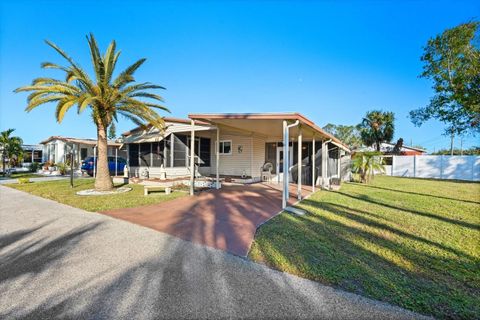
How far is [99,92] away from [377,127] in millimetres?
29911

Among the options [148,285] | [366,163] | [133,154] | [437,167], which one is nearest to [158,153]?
[133,154]

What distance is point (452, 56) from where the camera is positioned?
54.9 ft

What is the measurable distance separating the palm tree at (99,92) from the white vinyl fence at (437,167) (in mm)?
23511

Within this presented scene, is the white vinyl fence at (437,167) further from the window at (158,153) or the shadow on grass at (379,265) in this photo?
the window at (158,153)

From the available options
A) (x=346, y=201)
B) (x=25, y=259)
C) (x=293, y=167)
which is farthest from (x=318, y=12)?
(x=25, y=259)

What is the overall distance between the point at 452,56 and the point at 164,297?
23593 millimetres

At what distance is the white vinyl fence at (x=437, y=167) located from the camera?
19.3 m

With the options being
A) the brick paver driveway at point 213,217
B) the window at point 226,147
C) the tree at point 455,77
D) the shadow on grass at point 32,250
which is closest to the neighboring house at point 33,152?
the window at point 226,147

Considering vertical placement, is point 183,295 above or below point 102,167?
below

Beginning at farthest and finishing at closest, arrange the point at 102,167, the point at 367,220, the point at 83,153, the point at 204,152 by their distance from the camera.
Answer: the point at 83,153, the point at 204,152, the point at 102,167, the point at 367,220

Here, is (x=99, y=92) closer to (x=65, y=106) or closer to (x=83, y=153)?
(x=65, y=106)

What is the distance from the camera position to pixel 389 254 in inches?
147

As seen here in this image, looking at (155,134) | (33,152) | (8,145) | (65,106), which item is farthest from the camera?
(33,152)

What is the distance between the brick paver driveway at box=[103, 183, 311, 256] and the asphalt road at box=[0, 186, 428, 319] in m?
0.46
